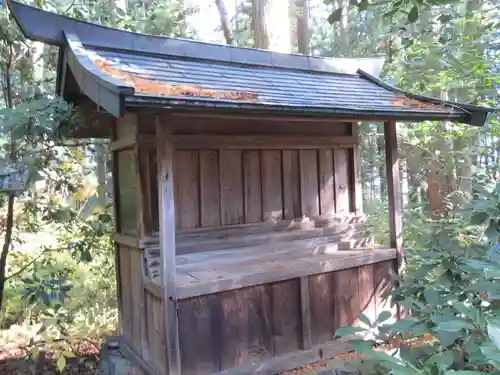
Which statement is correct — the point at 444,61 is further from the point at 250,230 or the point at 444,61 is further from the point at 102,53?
the point at 102,53

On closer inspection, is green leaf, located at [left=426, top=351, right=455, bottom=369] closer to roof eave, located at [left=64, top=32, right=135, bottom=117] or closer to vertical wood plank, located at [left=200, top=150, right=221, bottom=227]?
roof eave, located at [left=64, top=32, right=135, bottom=117]

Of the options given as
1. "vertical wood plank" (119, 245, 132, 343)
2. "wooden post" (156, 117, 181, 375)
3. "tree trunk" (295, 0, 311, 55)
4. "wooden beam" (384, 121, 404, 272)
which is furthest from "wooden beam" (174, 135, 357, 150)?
"tree trunk" (295, 0, 311, 55)

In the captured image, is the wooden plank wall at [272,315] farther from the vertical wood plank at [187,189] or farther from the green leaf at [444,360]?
the green leaf at [444,360]

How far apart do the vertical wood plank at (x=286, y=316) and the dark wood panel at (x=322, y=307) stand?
0.50 ft

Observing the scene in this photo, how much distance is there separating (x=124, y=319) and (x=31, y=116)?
2187 millimetres

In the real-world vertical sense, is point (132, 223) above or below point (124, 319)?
above

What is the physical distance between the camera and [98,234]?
14.8 feet

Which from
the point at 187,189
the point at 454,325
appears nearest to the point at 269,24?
the point at 187,189

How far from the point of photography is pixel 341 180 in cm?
462

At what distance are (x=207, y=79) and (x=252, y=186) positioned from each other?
117 cm

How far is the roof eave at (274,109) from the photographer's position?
2.50 meters

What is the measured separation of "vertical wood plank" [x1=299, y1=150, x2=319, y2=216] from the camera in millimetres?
4387

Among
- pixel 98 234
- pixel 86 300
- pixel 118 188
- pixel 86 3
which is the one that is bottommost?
pixel 86 300

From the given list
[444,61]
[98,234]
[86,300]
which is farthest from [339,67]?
[86,300]
